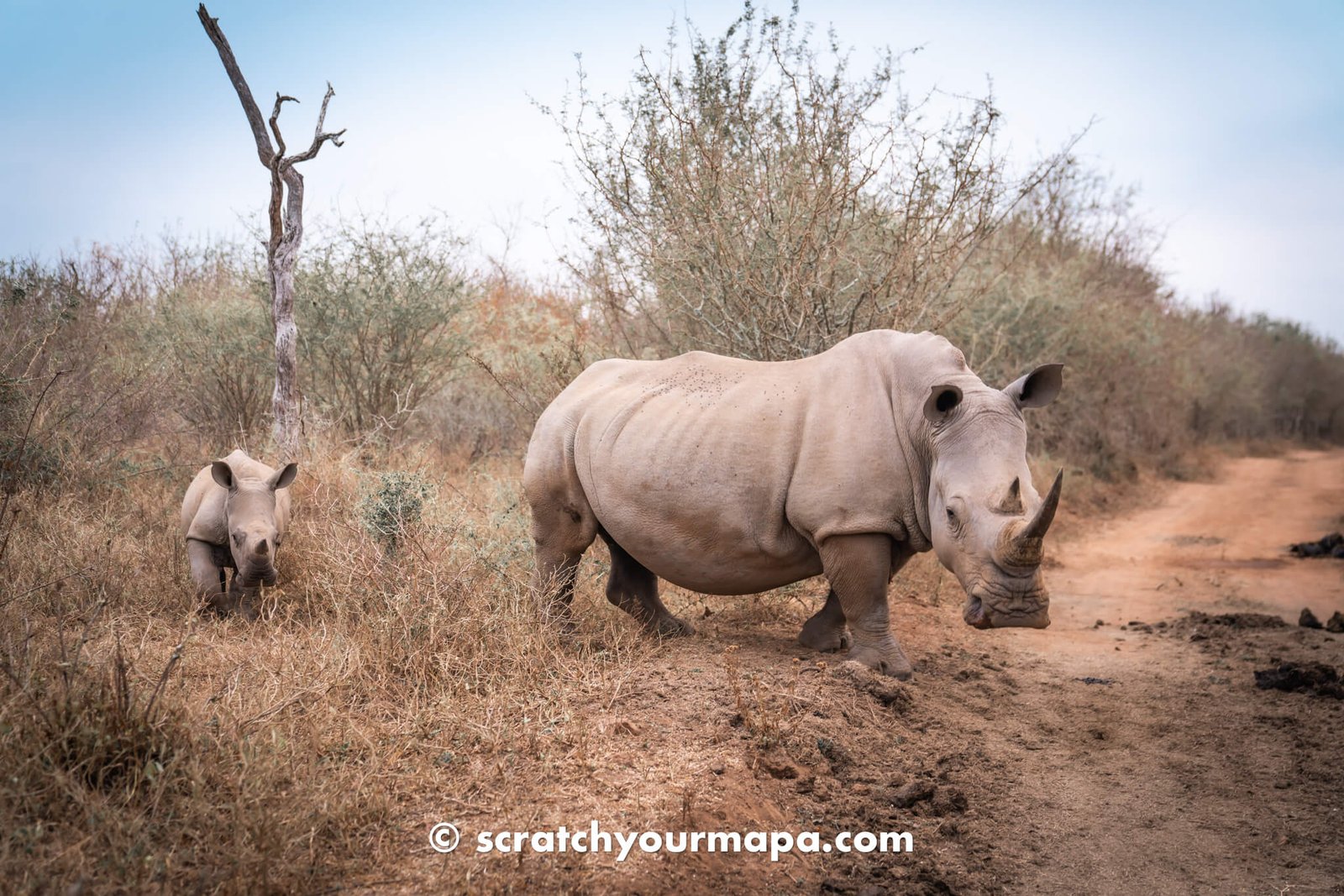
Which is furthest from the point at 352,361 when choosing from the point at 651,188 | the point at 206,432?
the point at 651,188

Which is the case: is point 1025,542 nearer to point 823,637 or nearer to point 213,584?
point 823,637

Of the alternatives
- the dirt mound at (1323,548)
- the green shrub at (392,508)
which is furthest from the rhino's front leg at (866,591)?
the dirt mound at (1323,548)

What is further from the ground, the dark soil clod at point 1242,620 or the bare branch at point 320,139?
the bare branch at point 320,139

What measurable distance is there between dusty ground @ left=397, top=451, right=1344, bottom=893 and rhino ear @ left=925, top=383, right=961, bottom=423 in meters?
1.31

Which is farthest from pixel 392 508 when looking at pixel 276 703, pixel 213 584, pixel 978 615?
pixel 978 615

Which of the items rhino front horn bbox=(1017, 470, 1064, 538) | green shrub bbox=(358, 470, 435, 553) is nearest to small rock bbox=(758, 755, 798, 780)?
rhino front horn bbox=(1017, 470, 1064, 538)

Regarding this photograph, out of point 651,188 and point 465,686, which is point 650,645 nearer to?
point 465,686

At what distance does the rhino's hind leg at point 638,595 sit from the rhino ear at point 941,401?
6.83 feet

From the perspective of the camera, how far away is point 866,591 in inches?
186

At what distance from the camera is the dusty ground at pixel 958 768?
3.27 m

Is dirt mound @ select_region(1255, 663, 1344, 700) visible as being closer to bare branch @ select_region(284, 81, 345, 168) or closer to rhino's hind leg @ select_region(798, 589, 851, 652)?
rhino's hind leg @ select_region(798, 589, 851, 652)

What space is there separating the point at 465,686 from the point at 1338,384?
31115 millimetres

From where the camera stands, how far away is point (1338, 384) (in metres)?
27.8

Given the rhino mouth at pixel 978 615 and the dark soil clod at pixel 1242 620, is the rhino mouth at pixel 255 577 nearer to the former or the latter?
the rhino mouth at pixel 978 615
